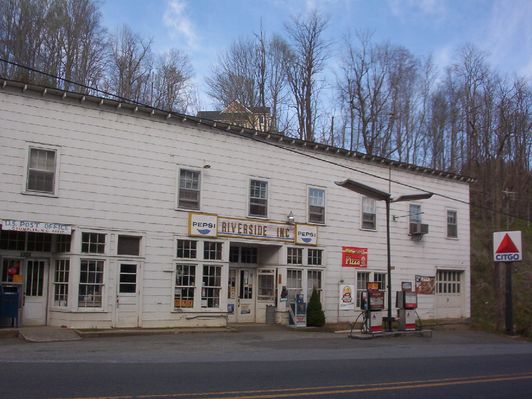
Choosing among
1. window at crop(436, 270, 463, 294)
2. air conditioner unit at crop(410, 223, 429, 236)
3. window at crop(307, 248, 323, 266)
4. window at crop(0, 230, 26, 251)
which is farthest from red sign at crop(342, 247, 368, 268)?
window at crop(0, 230, 26, 251)

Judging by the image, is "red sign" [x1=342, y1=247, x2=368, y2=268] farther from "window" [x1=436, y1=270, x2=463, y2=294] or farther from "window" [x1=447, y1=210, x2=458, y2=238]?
"window" [x1=447, y1=210, x2=458, y2=238]

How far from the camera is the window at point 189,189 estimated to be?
21.2m

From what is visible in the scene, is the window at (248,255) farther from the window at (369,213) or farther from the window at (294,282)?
the window at (369,213)

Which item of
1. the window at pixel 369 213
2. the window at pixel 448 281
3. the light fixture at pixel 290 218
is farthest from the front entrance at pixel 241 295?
the window at pixel 448 281

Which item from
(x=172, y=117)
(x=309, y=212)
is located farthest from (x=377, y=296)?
(x=172, y=117)

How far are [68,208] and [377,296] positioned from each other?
10.5m

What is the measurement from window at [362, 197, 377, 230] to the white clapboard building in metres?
0.07

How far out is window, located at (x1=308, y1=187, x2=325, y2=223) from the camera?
81.5 feet

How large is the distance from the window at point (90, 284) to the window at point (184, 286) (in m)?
Answer: 2.66

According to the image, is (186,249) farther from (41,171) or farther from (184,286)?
(41,171)

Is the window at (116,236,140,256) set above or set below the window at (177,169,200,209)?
below

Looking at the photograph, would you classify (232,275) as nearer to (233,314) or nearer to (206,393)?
(233,314)

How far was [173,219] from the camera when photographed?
20875 millimetres

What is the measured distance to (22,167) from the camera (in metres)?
18.0
